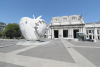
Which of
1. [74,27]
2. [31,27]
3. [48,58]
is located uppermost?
[74,27]

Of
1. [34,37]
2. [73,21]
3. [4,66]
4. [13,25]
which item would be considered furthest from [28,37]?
[73,21]

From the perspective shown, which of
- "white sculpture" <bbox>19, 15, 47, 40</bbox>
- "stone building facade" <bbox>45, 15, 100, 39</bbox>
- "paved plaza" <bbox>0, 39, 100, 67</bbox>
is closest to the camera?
"paved plaza" <bbox>0, 39, 100, 67</bbox>

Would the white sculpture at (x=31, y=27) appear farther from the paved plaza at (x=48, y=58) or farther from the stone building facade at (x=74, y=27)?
the stone building facade at (x=74, y=27)

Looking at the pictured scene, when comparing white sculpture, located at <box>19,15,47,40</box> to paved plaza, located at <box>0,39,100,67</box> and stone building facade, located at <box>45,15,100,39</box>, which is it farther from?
stone building facade, located at <box>45,15,100,39</box>

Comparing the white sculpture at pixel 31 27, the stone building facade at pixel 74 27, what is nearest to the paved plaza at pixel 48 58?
the white sculpture at pixel 31 27

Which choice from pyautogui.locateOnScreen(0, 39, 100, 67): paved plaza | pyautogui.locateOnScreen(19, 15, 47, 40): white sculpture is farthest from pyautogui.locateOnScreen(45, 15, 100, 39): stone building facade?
pyautogui.locateOnScreen(0, 39, 100, 67): paved plaza

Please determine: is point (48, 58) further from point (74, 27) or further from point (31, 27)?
point (74, 27)

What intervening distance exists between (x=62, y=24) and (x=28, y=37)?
5182 cm

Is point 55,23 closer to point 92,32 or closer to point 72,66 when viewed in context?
point 92,32

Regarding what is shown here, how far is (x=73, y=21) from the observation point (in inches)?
2469

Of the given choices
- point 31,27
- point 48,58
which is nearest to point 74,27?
point 31,27

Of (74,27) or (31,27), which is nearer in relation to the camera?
(31,27)

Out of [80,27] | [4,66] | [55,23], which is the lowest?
[4,66]

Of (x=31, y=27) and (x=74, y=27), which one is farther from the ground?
(x=74, y=27)
